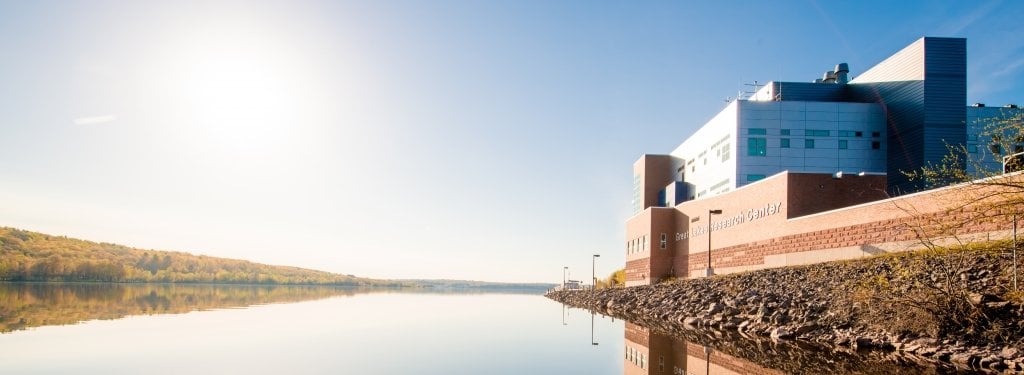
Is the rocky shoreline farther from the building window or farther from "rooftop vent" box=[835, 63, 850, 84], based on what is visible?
"rooftop vent" box=[835, 63, 850, 84]

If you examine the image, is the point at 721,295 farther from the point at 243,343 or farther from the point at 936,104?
the point at 936,104

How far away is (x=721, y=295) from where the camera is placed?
30.4 meters

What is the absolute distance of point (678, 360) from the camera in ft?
50.2

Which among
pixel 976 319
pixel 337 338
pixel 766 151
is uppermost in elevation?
pixel 766 151

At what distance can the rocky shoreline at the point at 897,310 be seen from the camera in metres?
15.8

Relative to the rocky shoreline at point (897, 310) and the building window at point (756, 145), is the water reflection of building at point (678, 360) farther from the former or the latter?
the building window at point (756, 145)

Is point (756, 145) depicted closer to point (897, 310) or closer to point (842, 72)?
point (842, 72)

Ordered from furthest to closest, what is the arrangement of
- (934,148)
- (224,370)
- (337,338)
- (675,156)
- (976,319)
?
1. (675,156)
2. (934,148)
3. (337,338)
4. (976,319)
5. (224,370)

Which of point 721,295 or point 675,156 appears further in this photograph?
point 675,156

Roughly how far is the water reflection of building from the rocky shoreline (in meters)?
3.74

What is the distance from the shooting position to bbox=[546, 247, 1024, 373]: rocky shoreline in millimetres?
15781

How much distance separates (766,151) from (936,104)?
13.3 m

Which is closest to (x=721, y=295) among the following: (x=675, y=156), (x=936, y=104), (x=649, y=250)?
(x=649, y=250)

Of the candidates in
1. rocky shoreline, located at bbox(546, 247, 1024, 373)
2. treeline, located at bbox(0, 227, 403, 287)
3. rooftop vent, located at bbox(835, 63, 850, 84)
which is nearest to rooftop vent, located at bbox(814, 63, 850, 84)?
rooftop vent, located at bbox(835, 63, 850, 84)
